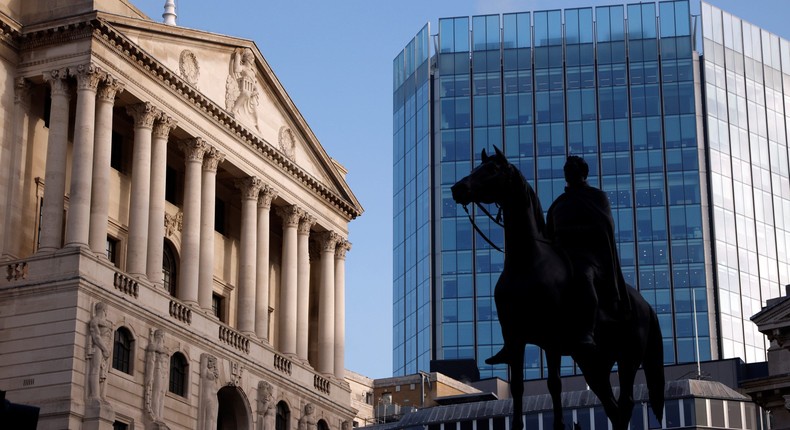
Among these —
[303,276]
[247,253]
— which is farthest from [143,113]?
[303,276]

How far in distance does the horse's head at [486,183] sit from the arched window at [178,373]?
44.9m

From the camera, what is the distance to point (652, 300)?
443ft

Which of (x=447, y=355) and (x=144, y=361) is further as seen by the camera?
(x=447, y=355)

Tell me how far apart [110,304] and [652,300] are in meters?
83.0

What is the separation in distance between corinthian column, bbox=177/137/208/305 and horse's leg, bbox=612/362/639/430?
45774mm

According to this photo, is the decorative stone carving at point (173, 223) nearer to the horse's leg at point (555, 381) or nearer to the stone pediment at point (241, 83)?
the stone pediment at point (241, 83)

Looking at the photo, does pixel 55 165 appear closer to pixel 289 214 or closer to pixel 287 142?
pixel 287 142

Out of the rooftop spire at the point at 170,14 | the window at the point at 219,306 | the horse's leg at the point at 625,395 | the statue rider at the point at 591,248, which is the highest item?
the rooftop spire at the point at 170,14

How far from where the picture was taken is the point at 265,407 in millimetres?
70188

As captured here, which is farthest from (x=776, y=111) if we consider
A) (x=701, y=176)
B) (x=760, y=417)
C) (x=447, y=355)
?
(x=760, y=417)

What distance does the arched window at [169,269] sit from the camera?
68.6m

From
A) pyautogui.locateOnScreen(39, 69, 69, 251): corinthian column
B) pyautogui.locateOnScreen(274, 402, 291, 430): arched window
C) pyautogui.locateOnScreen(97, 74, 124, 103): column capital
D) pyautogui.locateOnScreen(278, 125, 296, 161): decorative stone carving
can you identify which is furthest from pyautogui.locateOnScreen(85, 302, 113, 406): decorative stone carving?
pyautogui.locateOnScreen(278, 125, 296, 161): decorative stone carving

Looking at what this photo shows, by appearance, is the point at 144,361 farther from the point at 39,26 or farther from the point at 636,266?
the point at 636,266

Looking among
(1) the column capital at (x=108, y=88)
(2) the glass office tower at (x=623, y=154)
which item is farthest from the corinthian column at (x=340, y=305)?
(2) the glass office tower at (x=623, y=154)
